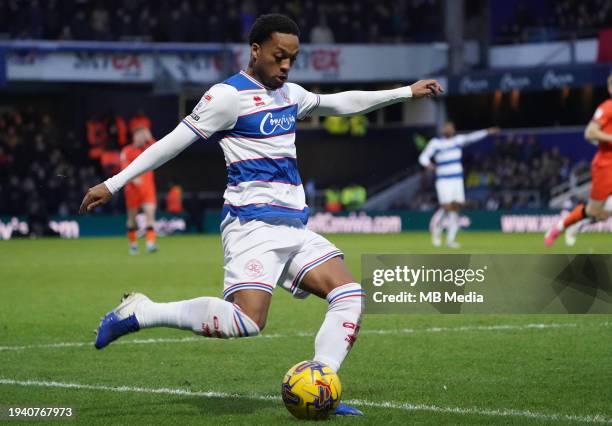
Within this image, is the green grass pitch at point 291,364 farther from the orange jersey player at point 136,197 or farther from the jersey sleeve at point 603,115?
the orange jersey player at point 136,197

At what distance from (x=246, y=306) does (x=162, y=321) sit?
0.50 m

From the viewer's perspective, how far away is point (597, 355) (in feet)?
29.0

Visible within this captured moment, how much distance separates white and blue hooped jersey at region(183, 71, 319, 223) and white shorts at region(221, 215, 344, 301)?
0.22 feet

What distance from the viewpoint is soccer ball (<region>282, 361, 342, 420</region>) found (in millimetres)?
6375

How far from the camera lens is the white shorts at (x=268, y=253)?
6.60m

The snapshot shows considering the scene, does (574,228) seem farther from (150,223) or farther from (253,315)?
(253,315)

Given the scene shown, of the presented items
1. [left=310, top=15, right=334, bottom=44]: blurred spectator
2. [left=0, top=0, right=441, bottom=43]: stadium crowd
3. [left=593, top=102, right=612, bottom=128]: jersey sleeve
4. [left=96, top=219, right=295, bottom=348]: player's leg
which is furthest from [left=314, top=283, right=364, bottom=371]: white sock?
[left=310, top=15, right=334, bottom=44]: blurred spectator

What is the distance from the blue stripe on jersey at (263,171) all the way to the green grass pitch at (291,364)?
4.16ft

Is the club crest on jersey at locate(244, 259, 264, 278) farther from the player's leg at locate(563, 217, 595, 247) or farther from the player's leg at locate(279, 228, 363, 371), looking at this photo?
the player's leg at locate(563, 217, 595, 247)

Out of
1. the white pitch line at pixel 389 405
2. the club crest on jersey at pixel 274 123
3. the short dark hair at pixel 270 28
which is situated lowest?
the white pitch line at pixel 389 405

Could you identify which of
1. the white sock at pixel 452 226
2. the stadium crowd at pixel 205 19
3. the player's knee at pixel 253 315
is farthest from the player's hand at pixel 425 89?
the stadium crowd at pixel 205 19

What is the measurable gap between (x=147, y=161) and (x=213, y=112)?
0.44 meters

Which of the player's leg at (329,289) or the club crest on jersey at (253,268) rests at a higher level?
the club crest on jersey at (253,268)

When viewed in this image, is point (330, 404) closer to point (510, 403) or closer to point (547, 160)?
point (510, 403)
